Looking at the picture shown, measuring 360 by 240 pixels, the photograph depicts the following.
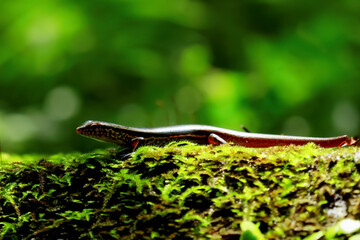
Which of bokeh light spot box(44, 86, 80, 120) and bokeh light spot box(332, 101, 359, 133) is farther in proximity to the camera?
bokeh light spot box(44, 86, 80, 120)

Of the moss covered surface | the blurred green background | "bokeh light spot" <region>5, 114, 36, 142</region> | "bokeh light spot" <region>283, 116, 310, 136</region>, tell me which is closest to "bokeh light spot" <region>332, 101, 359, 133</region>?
the blurred green background

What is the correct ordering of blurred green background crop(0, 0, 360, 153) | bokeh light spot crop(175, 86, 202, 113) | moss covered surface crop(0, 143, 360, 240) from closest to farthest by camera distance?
moss covered surface crop(0, 143, 360, 240), blurred green background crop(0, 0, 360, 153), bokeh light spot crop(175, 86, 202, 113)

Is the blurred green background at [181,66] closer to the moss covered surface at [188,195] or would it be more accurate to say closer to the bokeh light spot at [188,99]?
the bokeh light spot at [188,99]

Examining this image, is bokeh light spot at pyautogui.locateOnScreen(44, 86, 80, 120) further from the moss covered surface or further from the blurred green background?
the moss covered surface

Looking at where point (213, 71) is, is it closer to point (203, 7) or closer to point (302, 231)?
point (203, 7)

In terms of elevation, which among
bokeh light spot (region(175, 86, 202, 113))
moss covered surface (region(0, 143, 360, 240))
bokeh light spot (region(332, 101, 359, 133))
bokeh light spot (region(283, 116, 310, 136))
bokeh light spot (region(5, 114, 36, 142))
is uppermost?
bokeh light spot (region(332, 101, 359, 133))

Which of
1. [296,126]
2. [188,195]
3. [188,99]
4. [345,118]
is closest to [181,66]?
[188,99]

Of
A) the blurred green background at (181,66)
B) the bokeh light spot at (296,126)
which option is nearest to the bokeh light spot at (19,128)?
the blurred green background at (181,66)

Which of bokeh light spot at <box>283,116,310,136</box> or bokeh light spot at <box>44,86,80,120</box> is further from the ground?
bokeh light spot at <box>283,116,310,136</box>
